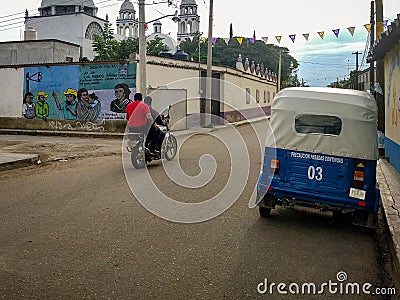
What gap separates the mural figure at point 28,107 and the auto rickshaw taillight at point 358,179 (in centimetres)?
2294

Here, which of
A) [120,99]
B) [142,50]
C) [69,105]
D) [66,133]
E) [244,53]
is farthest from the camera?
[244,53]

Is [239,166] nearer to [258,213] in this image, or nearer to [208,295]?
[258,213]

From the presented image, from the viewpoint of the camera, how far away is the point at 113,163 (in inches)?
515

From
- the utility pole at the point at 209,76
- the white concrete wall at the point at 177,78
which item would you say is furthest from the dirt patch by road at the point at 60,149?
the utility pole at the point at 209,76

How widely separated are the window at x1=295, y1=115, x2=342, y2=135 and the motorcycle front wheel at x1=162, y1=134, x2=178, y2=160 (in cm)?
616

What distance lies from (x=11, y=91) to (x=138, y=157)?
715 inches

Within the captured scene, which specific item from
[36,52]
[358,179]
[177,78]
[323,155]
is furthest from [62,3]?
[358,179]

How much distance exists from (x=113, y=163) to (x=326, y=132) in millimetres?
7549

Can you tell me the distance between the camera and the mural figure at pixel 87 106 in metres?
24.5

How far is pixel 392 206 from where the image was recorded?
7.80 meters

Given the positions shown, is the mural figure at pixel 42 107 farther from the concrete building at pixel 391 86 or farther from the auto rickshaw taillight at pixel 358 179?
the auto rickshaw taillight at pixel 358 179

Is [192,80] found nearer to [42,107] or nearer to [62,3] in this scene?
[42,107]

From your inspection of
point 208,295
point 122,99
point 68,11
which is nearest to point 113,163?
point 208,295

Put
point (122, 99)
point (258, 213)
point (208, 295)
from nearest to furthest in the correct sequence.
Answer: point (208, 295), point (258, 213), point (122, 99)
